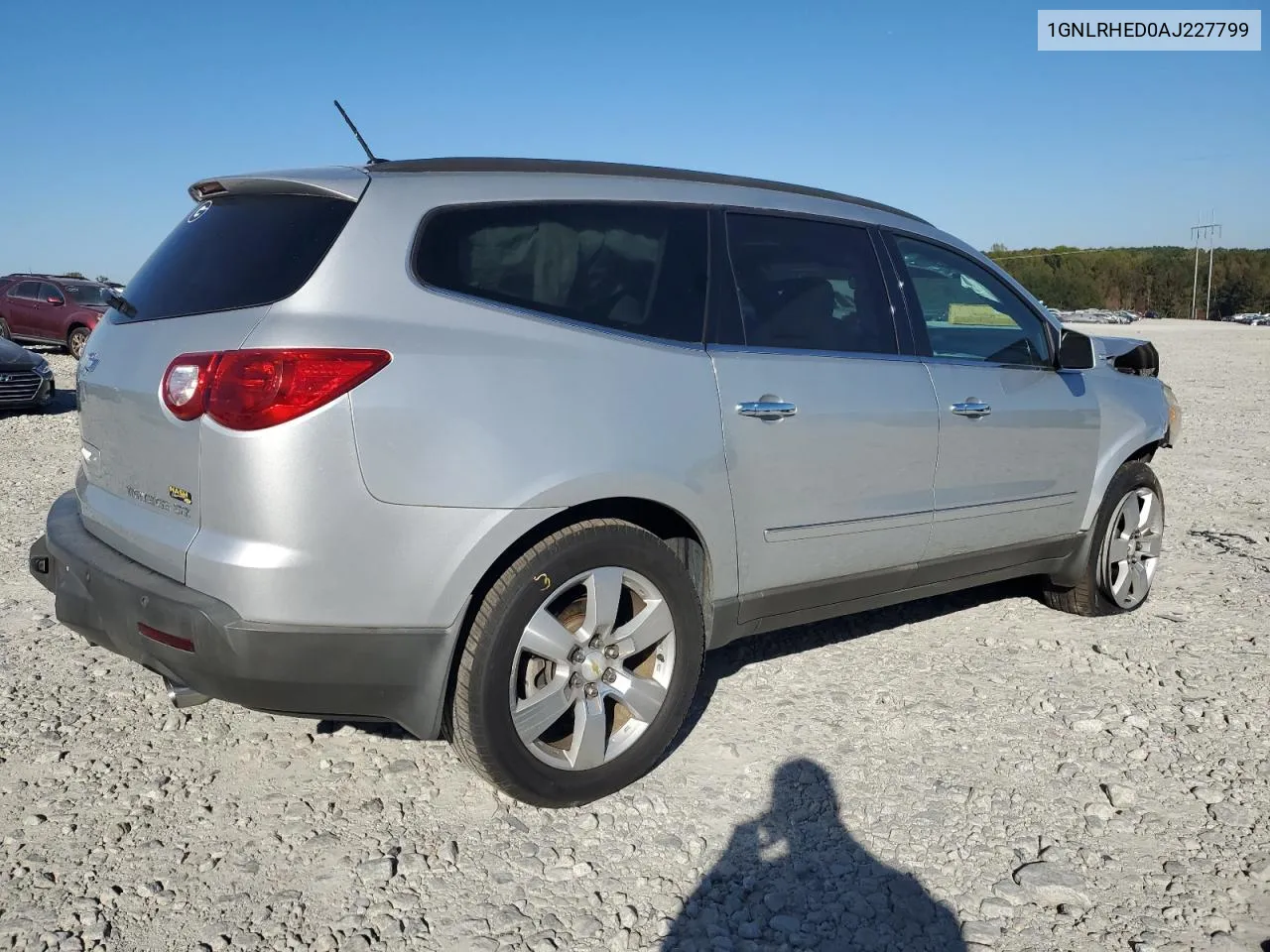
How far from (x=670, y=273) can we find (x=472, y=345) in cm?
87

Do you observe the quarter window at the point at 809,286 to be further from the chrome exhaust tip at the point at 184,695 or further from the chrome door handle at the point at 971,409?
the chrome exhaust tip at the point at 184,695

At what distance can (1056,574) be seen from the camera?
16.4 ft

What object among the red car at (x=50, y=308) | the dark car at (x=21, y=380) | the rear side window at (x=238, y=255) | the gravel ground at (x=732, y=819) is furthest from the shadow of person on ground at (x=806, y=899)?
the red car at (x=50, y=308)

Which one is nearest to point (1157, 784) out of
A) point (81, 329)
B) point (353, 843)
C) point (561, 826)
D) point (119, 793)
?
point (561, 826)

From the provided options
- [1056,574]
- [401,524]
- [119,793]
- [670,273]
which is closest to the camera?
[401,524]

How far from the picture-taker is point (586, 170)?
3447 millimetres

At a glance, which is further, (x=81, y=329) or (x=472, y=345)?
(x=81, y=329)

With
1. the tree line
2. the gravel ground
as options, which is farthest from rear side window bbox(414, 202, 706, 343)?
the tree line

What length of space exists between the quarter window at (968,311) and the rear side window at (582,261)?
3.85 ft

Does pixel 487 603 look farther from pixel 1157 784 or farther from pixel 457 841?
pixel 1157 784

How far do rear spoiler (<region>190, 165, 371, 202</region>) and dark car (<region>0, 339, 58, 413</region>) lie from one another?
39.0 ft

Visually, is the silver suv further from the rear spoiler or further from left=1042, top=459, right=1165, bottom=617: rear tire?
left=1042, top=459, right=1165, bottom=617: rear tire

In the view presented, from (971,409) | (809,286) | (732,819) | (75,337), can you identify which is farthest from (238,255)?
(75,337)

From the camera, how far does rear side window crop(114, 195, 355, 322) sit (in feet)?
9.43
